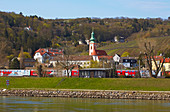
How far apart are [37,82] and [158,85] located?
2061 cm

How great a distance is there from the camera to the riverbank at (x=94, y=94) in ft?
156

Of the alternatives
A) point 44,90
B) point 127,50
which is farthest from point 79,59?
point 44,90

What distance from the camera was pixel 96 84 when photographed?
57625 millimetres

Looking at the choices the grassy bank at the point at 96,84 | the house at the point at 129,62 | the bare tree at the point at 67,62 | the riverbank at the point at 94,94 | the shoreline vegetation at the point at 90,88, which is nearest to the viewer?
the riverbank at the point at 94,94

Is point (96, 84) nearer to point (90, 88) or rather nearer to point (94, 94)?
point (90, 88)

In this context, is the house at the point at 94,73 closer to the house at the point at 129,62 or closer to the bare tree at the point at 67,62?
the bare tree at the point at 67,62

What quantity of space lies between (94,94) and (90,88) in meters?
6.64

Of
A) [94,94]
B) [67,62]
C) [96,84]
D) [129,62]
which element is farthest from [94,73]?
[129,62]

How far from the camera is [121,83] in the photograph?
5712cm

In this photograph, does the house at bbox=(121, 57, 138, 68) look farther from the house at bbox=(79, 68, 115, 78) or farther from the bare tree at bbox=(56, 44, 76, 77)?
the house at bbox=(79, 68, 115, 78)

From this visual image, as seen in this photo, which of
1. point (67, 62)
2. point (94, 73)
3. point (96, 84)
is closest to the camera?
point (96, 84)

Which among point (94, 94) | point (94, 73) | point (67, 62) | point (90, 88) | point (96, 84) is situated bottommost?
point (94, 94)

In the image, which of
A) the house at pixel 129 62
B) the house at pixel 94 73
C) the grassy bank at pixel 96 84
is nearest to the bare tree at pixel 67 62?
the house at pixel 94 73

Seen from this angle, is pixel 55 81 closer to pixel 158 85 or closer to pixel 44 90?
pixel 44 90
